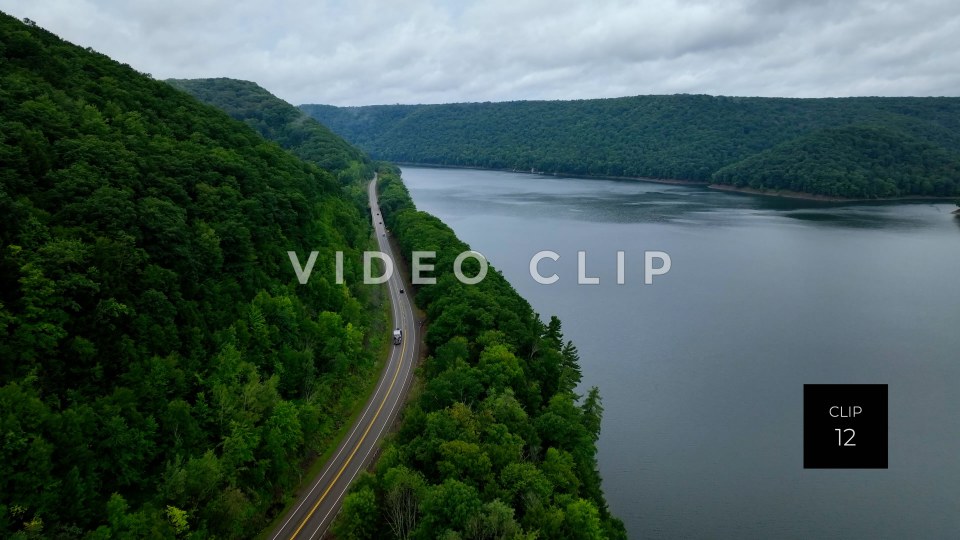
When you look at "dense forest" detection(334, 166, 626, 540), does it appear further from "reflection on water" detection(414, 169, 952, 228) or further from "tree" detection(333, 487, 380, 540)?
"reflection on water" detection(414, 169, 952, 228)

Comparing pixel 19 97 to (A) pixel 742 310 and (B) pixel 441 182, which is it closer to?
(A) pixel 742 310

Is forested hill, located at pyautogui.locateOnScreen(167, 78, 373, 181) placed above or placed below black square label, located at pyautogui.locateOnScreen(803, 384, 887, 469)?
above

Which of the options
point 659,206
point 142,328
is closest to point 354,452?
point 142,328

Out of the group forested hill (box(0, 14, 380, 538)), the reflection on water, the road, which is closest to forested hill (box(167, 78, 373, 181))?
the reflection on water

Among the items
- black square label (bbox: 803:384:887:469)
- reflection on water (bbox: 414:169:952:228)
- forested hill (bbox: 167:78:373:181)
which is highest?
forested hill (bbox: 167:78:373:181)

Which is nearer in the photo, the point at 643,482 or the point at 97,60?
the point at 643,482

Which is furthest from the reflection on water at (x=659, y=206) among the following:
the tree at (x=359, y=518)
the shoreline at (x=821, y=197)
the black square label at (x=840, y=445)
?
the tree at (x=359, y=518)

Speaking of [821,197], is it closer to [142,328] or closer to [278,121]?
[278,121]

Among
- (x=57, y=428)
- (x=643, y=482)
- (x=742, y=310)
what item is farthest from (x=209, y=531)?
(x=742, y=310)
